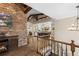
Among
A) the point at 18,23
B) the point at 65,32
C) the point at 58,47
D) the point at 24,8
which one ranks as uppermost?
the point at 24,8

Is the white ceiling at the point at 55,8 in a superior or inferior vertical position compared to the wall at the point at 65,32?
superior

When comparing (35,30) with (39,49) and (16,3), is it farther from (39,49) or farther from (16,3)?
(16,3)

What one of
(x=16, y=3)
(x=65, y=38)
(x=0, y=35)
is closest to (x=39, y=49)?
(x=65, y=38)

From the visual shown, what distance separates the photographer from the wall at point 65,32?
191 centimetres

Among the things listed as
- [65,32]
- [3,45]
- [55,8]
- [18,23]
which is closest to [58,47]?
[65,32]

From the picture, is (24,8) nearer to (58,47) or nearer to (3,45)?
(3,45)

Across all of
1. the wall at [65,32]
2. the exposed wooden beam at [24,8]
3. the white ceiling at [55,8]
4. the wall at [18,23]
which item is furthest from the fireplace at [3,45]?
the wall at [65,32]

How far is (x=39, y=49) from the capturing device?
1992 millimetres

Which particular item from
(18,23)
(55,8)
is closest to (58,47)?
(55,8)

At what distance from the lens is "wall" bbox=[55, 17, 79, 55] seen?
191cm

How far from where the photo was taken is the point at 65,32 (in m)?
1.94

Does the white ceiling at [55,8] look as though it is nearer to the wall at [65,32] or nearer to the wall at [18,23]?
the wall at [65,32]

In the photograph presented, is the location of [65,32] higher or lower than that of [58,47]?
higher

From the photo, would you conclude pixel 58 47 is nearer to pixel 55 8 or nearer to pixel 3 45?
pixel 55 8
